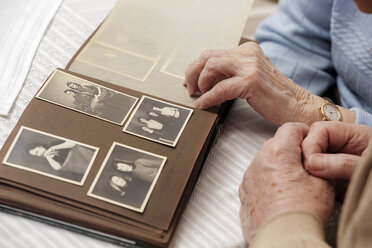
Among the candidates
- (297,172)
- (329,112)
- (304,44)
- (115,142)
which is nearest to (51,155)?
(115,142)

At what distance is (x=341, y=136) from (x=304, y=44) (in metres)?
0.48

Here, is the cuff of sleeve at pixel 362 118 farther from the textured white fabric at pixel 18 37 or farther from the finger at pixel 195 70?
the textured white fabric at pixel 18 37

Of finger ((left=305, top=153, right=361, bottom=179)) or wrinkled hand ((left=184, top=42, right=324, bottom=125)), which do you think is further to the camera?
wrinkled hand ((left=184, top=42, right=324, bottom=125))

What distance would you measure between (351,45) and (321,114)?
0.24 meters

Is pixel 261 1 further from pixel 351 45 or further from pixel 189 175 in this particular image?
pixel 189 175

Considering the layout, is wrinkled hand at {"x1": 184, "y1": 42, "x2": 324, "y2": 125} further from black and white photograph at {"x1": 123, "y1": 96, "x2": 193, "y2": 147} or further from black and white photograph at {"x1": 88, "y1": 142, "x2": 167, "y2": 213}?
black and white photograph at {"x1": 88, "y1": 142, "x2": 167, "y2": 213}

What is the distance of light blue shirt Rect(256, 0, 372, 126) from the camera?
101cm

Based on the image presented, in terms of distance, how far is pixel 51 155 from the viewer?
2.23 ft

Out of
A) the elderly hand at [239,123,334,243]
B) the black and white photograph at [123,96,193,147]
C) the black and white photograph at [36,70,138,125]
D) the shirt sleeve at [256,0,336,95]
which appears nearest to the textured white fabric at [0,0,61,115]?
the black and white photograph at [36,70,138,125]

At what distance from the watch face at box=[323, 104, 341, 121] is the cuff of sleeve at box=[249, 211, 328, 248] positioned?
33 centimetres

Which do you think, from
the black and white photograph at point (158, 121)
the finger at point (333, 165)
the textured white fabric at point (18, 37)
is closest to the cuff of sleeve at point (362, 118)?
the finger at point (333, 165)

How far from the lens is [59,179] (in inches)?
25.7

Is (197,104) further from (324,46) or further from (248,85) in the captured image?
(324,46)

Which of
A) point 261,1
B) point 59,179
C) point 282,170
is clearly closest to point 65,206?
point 59,179
